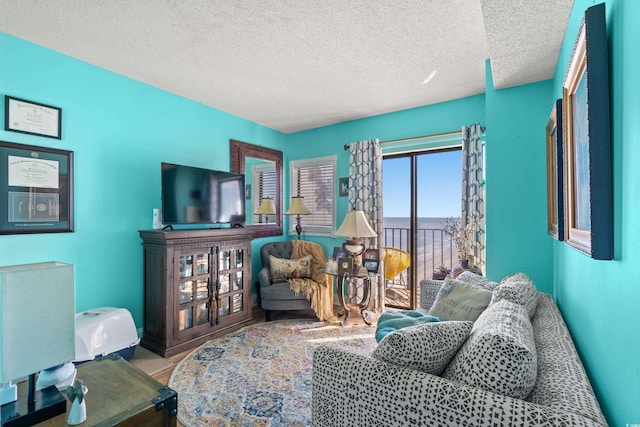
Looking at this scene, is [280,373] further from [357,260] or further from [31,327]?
[31,327]

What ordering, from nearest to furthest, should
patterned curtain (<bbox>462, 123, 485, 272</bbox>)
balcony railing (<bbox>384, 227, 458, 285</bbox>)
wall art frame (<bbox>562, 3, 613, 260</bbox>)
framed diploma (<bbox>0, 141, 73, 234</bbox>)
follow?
wall art frame (<bbox>562, 3, 613, 260</bbox>), framed diploma (<bbox>0, 141, 73, 234</bbox>), patterned curtain (<bbox>462, 123, 485, 272</bbox>), balcony railing (<bbox>384, 227, 458, 285</bbox>)

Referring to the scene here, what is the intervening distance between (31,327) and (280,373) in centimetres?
181

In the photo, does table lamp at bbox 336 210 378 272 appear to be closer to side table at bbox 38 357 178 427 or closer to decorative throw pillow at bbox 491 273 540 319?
decorative throw pillow at bbox 491 273 540 319

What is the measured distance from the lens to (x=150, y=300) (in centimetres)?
289

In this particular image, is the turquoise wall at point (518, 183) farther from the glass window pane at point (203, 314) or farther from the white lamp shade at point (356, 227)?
the glass window pane at point (203, 314)

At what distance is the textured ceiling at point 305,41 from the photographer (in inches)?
73.5

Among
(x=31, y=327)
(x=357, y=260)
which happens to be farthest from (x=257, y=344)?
(x=31, y=327)

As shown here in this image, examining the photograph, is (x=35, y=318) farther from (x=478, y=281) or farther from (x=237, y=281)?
(x=237, y=281)

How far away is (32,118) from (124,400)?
2.34m

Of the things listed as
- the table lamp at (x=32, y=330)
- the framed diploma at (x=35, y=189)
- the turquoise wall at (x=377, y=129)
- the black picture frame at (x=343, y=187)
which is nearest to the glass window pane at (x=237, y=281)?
the turquoise wall at (x=377, y=129)

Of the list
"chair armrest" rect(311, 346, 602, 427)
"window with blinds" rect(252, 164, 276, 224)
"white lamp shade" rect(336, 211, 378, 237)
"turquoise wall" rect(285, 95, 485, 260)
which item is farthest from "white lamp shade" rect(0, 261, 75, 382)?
"turquoise wall" rect(285, 95, 485, 260)

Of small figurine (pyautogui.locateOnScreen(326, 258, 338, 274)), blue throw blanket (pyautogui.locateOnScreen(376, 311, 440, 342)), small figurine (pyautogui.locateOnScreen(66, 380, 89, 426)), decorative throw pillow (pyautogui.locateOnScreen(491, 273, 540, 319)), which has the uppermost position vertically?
decorative throw pillow (pyautogui.locateOnScreen(491, 273, 540, 319))

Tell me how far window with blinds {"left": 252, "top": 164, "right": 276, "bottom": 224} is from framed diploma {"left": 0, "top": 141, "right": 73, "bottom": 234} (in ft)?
7.15

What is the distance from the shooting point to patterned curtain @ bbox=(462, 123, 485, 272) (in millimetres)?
3145
